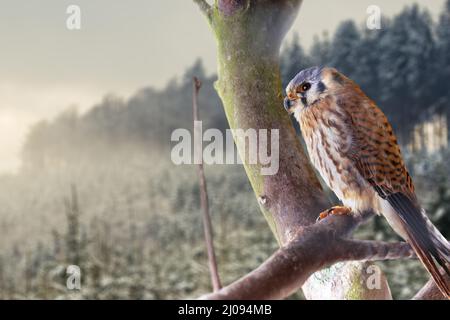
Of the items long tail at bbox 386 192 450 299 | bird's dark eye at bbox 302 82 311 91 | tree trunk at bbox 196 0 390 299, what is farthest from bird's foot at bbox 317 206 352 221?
bird's dark eye at bbox 302 82 311 91

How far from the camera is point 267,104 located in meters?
1.12

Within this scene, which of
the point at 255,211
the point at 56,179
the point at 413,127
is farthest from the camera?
the point at 56,179

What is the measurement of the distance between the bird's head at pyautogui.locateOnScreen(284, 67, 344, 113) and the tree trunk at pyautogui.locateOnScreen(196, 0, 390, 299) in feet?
0.19

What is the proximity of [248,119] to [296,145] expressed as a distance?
0.10 meters

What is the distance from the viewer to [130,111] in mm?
9625

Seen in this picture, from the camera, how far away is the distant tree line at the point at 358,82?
6.03 meters

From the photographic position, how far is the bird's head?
118 cm

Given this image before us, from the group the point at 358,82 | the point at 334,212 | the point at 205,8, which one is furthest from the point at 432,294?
the point at 358,82

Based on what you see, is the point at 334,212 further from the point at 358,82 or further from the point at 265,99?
the point at 358,82

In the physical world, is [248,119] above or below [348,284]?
above
